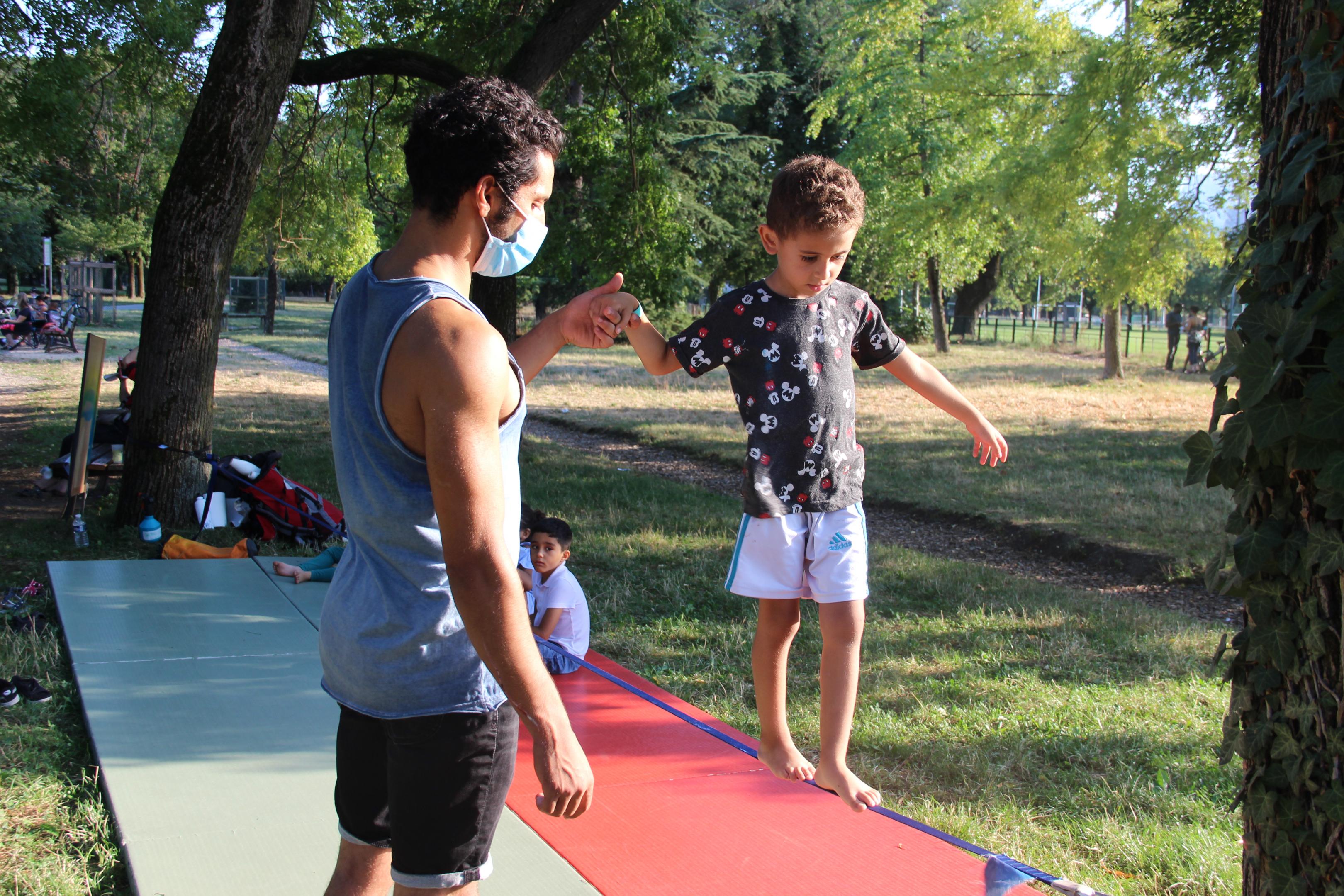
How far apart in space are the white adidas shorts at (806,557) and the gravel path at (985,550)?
4.10 m

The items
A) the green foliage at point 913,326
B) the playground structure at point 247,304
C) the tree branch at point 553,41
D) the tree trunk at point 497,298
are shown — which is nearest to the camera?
the tree branch at point 553,41

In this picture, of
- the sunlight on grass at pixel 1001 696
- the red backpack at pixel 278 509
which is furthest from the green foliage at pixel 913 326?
the red backpack at pixel 278 509

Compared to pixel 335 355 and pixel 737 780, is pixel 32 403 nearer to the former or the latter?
pixel 737 780

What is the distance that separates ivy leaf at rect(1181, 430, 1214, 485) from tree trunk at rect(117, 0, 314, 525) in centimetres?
693

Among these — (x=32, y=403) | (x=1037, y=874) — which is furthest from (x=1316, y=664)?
(x=32, y=403)

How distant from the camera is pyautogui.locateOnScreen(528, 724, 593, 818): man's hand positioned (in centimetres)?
175

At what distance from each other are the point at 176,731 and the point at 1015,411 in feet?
49.9

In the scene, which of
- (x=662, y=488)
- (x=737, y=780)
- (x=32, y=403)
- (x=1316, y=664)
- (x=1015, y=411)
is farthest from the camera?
(x=1015, y=411)

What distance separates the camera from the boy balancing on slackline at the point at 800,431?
291cm

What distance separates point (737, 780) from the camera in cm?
396

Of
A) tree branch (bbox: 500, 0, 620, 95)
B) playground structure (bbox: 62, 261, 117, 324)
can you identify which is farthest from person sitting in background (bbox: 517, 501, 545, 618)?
playground structure (bbox: 62, 261, 117, 324)

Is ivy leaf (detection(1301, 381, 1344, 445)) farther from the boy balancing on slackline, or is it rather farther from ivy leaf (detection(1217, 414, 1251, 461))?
the boy balancing on slackline

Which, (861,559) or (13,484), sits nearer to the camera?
(861,559)

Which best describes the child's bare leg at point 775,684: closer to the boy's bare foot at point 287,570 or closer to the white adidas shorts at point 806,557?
the white adidas shorts at point 806,557
